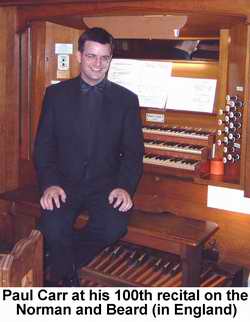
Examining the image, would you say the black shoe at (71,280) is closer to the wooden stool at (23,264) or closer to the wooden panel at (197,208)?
the wooden panel at (197,208)

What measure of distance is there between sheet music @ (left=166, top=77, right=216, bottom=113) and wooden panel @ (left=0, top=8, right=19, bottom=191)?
3.10 feet

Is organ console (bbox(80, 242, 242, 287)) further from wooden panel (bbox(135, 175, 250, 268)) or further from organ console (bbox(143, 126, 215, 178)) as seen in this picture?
organ console (bbox(143, 126, 215, 178))

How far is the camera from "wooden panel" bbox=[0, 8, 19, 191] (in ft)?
10.2

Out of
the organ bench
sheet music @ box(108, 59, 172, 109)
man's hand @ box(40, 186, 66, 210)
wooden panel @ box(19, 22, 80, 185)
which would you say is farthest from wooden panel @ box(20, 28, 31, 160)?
man's hand @ box(40, 186, 66, 210)

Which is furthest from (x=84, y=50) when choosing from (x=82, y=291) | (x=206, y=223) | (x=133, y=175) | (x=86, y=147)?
(x=82, y=291)

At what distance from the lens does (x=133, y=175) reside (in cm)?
254

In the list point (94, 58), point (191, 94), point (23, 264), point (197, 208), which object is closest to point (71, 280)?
point (197, 208)

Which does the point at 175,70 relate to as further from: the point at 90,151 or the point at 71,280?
the point at 71,280

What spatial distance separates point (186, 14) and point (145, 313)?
5.43 feet

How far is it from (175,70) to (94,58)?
29.1 inches

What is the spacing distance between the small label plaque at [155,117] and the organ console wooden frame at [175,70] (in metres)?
0.04

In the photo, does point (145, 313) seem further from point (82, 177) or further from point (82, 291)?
point (82, 177)

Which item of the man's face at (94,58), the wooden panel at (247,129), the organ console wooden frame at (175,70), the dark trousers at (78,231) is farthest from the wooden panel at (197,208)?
the man's face at (94,58)

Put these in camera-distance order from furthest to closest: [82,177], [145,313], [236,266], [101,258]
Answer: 1. [101,258]
2. [236,266]
3. [82,177]
4. [145,313]
